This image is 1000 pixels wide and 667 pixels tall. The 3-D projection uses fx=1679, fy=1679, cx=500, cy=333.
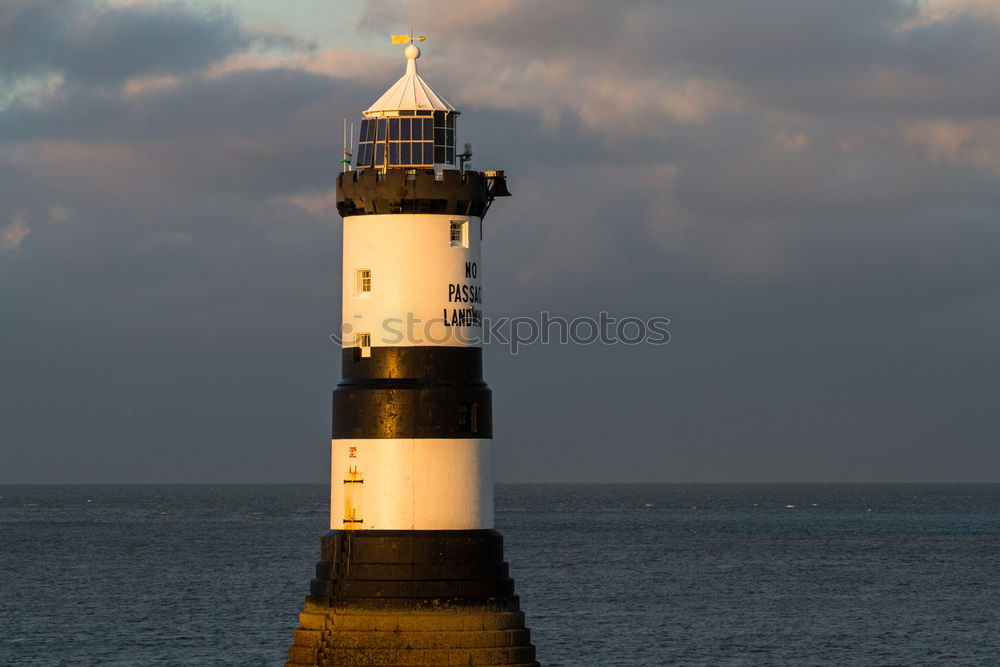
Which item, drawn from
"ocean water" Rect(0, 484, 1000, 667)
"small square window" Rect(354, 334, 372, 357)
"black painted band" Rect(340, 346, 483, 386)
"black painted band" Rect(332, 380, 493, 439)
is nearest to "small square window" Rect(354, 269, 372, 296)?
"small square window" Rect(354, 334, 372, 357)

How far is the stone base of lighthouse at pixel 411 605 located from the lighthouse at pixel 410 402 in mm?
24

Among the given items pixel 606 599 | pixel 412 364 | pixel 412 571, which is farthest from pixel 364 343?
pixel 606 599

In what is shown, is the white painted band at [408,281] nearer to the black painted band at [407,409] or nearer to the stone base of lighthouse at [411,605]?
the black painted band at [407,409]

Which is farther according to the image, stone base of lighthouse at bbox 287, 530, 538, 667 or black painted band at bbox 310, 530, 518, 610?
black painted band at bbox 310, 530, 518, 610

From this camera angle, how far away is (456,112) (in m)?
28.9

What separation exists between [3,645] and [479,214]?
41338 millimetres

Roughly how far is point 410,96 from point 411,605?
8.62 metres

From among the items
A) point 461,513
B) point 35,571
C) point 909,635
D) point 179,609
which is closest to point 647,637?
point 909,635

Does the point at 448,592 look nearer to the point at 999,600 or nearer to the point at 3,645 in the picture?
the point at 3,645

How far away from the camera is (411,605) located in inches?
1097

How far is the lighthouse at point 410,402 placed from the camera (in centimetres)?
2809

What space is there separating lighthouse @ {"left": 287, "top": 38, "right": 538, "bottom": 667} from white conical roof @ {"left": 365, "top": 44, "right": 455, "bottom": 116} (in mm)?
53

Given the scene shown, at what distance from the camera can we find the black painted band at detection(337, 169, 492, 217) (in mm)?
28125

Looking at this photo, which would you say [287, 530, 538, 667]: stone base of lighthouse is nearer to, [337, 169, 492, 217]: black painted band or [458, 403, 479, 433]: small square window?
[458, 403, 479, 433]: small square window
